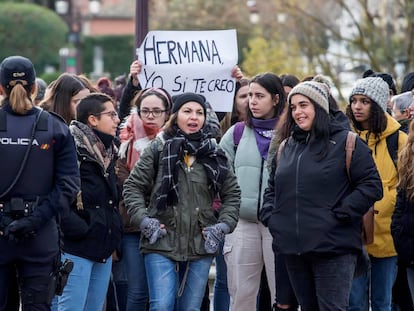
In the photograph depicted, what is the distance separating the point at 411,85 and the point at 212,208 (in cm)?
344

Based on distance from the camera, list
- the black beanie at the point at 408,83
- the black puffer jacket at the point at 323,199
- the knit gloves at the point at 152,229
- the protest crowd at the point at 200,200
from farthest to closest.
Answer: the black beanie at the point at 408,83 < the knit gloves at the point at 152,229 < the black puffer jacket at the point at 323,199 < the protest crowd at the point at 200,200

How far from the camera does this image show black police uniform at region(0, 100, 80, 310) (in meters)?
6.89

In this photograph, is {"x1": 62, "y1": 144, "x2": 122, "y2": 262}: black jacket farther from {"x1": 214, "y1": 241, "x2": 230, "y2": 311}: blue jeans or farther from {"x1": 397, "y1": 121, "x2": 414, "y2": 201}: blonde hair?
{"x1": 397, "y1": 121, "x2": 414, "y2": 201}: blonde hair

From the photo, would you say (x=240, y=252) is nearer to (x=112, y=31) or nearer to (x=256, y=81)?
(x=256, y=81)

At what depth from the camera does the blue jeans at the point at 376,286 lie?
835 cm

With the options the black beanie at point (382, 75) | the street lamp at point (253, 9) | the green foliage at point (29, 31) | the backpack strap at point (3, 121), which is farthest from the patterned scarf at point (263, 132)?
the green foliage at point (29, 31)

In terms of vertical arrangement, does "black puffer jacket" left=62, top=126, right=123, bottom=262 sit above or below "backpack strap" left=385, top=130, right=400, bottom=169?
below

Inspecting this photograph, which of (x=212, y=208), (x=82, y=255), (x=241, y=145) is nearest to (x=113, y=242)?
(x=82, y=255)

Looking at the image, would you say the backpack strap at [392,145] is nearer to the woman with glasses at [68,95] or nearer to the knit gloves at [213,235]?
the knit gloves at [213,235]

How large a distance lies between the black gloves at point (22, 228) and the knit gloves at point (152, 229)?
0.91 metres

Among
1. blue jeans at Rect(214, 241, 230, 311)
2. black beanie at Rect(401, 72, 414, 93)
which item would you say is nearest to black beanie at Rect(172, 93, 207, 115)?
blue jeans at Rect(214, 241, 230, 311)

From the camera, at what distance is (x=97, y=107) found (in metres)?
8.05

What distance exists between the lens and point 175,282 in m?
7.73

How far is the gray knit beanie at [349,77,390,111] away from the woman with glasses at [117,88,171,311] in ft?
4.61
